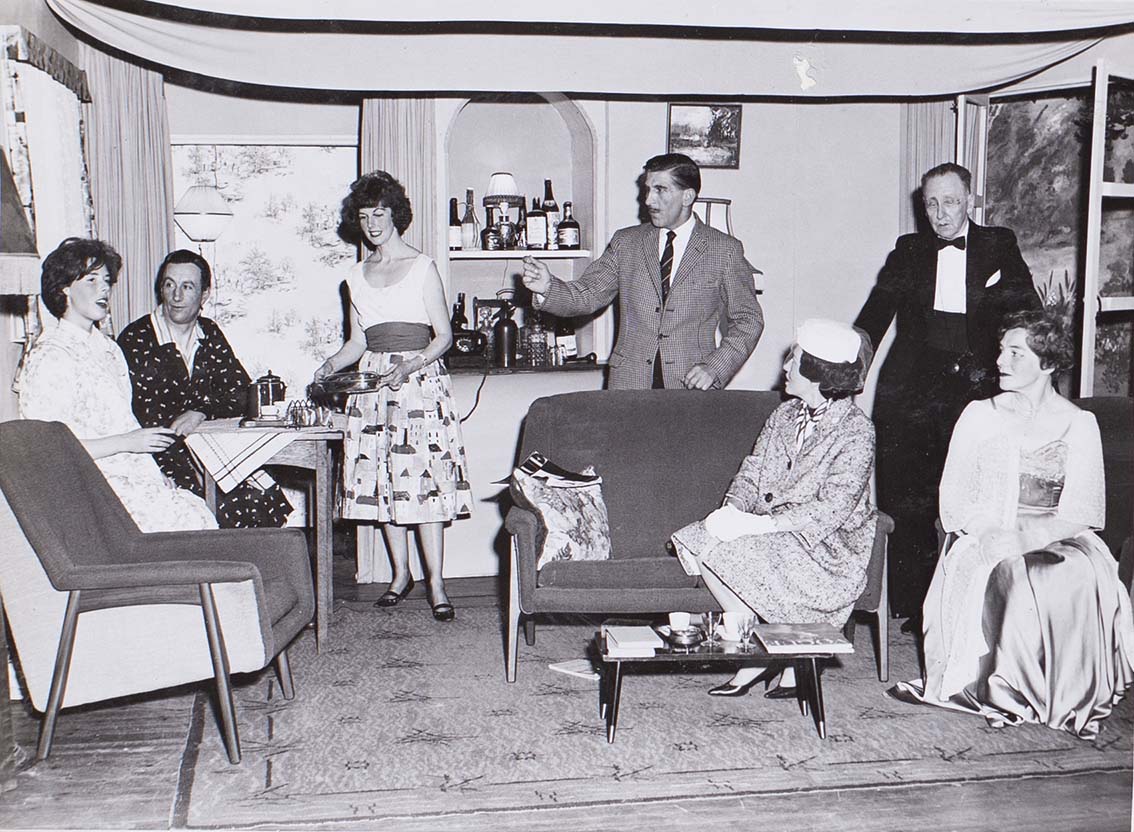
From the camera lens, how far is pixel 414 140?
17.8ft

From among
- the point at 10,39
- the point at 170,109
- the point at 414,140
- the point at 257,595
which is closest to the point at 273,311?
the point at 170,109

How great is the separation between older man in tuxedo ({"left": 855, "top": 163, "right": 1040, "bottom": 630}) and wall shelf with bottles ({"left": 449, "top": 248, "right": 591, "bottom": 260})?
5.31 feet

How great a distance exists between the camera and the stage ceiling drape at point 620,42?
3621 mm

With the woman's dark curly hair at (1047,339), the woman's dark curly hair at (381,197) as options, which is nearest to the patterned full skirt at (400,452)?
the woman's dark curly hair at (381,197)

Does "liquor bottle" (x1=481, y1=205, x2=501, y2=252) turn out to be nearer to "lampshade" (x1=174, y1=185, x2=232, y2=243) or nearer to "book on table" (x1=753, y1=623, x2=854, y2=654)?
"lampshade" (x1=174, y1=185, x2=232, y2=243)

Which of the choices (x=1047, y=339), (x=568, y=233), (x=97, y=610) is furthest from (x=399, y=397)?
(x=1047, y=339)

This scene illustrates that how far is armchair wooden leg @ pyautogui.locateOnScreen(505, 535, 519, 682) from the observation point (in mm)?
4059

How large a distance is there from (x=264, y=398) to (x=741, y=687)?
7.51 feet

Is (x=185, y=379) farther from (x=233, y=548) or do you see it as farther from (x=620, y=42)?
(x=620, y=42)

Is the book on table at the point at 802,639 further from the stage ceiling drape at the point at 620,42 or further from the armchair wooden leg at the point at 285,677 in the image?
the stage ceiling drape at the point at 620,42

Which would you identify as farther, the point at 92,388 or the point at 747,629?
the point at 92,388

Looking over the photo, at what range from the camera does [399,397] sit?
16.0ft

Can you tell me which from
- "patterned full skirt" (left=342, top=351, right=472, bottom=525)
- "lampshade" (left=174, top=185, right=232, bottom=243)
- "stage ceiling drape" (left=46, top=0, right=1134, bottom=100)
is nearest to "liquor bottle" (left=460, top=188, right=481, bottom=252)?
"patterned full skirt" (left=342, top=351, right=472, bottom=525)

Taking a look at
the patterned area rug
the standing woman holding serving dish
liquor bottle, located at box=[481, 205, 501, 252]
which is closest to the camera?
the patterned area rug
